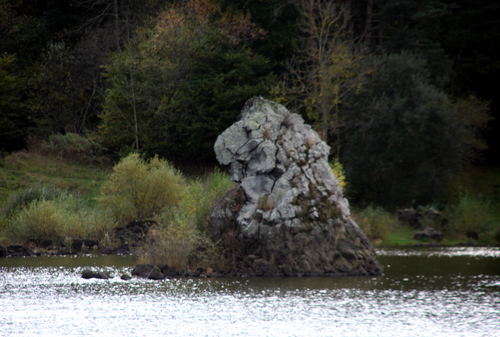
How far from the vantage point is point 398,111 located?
133 ft

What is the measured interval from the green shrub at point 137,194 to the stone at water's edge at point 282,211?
322 inches

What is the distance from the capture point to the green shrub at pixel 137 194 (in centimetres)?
2898

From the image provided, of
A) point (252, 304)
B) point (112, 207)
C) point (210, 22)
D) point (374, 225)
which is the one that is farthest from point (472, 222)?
point (210, 22)

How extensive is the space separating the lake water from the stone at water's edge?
36.0 inches

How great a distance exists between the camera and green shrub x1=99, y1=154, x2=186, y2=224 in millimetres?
28984

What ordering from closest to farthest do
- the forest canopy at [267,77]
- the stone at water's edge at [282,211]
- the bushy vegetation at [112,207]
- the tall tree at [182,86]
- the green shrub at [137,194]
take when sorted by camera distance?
the stone at water's edge at [282,211], the bushy vegetation at [112,207], the green shrub at [137,194], the forest canopy at [267,77], the tall tree at [182,86]

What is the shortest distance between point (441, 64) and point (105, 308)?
3700 cm

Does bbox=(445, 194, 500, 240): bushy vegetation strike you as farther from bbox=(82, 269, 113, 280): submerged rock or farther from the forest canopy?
bbox=(82, 269, 113, 280): submerged rock

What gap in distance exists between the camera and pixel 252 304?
604 inches

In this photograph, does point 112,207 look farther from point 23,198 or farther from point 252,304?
point 252,304

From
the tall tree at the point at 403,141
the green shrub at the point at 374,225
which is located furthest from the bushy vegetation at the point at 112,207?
the tall tree at the point at 403,141

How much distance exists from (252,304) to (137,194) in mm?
14764

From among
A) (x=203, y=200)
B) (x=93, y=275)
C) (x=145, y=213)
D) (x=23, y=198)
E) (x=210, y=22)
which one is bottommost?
(x=93, y=275)

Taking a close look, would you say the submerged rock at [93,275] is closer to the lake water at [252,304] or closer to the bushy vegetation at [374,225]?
the lake water at [252,304]
